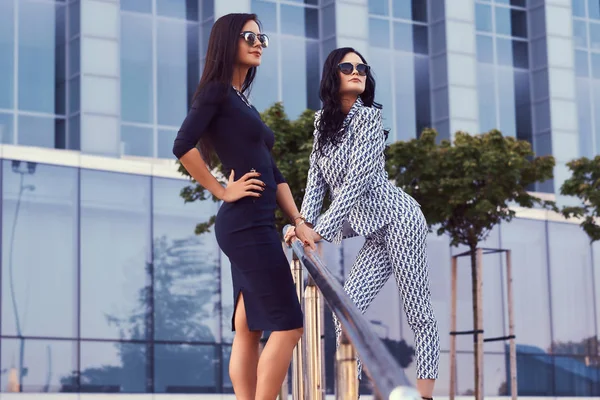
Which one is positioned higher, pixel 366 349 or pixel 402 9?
pixel 402 9

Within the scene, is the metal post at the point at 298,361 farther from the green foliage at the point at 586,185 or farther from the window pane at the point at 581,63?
the window pane at the point at 581,63

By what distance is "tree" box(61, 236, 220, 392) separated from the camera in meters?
22.9

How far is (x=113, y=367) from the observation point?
2272 centimetres

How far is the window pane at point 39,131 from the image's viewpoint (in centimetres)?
2216

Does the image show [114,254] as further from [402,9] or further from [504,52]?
[504,52]

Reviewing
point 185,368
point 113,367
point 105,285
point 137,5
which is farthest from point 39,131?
point 185,368

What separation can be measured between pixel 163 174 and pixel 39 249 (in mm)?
2918

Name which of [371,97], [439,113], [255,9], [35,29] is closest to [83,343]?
[35,29]

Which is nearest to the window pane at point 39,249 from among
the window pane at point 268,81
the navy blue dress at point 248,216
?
the window pane at point 268,81

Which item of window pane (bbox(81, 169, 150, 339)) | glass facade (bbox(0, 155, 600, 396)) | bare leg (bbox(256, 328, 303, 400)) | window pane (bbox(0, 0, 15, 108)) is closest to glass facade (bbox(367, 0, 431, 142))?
glass facade (bbox(0, 155, 600, 396))

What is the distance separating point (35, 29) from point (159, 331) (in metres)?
6.38

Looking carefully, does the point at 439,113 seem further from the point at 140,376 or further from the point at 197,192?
the point at 197,192

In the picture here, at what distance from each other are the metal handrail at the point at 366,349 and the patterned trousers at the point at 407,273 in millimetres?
1672

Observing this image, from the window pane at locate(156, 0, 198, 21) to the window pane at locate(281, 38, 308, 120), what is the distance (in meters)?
2.19
